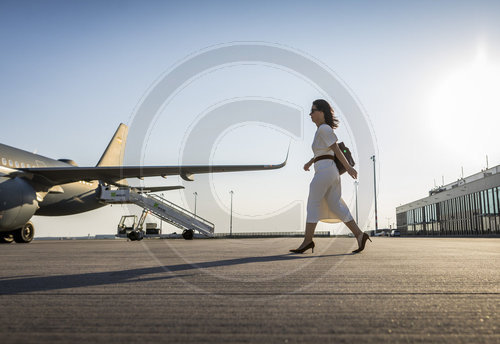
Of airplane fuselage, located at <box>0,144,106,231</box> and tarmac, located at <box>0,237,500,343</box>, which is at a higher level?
airplane fuselage, located at <box>0,144,106,231</box>

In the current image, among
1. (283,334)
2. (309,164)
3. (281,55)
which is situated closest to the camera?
(283,334)

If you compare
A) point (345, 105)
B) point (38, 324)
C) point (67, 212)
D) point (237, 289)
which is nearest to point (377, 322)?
point (237, 289)

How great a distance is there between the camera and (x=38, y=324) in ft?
5.30

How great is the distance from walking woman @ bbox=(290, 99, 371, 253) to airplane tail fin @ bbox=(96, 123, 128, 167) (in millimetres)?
20117

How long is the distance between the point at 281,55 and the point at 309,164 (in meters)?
5.80

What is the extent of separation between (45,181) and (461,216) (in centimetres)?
4657

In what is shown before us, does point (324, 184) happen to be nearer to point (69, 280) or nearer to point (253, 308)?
point (69, 280)

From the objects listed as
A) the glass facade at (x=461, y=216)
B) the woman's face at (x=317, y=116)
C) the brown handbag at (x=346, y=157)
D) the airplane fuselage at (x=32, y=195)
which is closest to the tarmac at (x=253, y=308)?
the brown handbag at (x=346, y=157)

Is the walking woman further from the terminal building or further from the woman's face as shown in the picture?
the terminal building

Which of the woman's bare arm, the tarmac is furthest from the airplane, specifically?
the tarmac

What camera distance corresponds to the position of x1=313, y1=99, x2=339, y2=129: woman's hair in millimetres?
6098

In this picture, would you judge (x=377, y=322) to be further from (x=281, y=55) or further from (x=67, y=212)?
(x=67, y=212)

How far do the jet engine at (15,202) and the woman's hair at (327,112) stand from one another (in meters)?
10.7

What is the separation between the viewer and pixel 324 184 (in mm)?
5777
